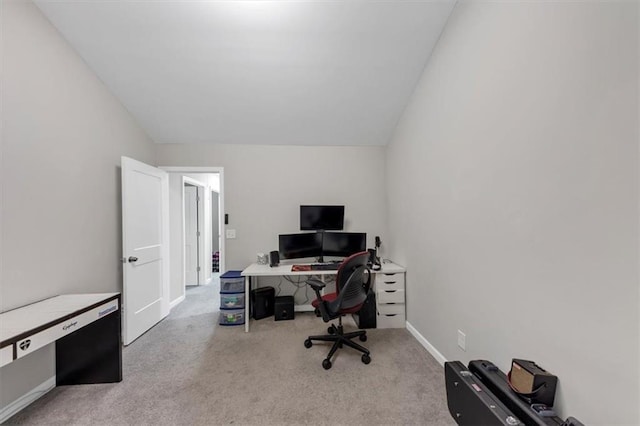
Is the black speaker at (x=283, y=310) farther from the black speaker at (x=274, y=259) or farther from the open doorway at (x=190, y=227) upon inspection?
the open doorway at (x=190, y=227)

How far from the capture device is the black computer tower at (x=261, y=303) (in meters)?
3.37

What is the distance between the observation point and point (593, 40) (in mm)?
1109

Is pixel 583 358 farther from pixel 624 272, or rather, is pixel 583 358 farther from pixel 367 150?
pixel 367 150

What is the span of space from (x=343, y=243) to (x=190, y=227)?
10.6 feet

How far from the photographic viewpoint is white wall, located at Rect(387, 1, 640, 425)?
102 centimetres

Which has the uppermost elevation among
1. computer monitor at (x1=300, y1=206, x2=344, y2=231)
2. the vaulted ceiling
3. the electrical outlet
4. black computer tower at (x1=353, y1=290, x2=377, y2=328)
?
the vaulted ceiling

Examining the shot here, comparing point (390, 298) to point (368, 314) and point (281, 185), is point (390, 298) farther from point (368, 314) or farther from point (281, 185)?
point (281, 185)

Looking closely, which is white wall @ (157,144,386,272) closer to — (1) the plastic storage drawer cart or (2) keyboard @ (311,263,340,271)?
(1) the plastic storage drawer cart

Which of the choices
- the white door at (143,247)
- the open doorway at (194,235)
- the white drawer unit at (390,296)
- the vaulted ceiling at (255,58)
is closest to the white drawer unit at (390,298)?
the white drawer unit at (390,296)

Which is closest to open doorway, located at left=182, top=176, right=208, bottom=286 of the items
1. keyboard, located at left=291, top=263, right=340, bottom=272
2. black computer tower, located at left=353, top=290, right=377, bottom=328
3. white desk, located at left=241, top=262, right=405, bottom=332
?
white desk, located at left=241, top=262, right=405, bottom=332

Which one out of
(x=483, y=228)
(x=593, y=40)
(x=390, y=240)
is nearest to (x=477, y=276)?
(x=483, y=228)

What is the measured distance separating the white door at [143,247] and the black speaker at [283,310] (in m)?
1.50

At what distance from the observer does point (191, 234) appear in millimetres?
5039

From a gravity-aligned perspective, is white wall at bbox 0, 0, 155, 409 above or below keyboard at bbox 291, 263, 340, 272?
above
